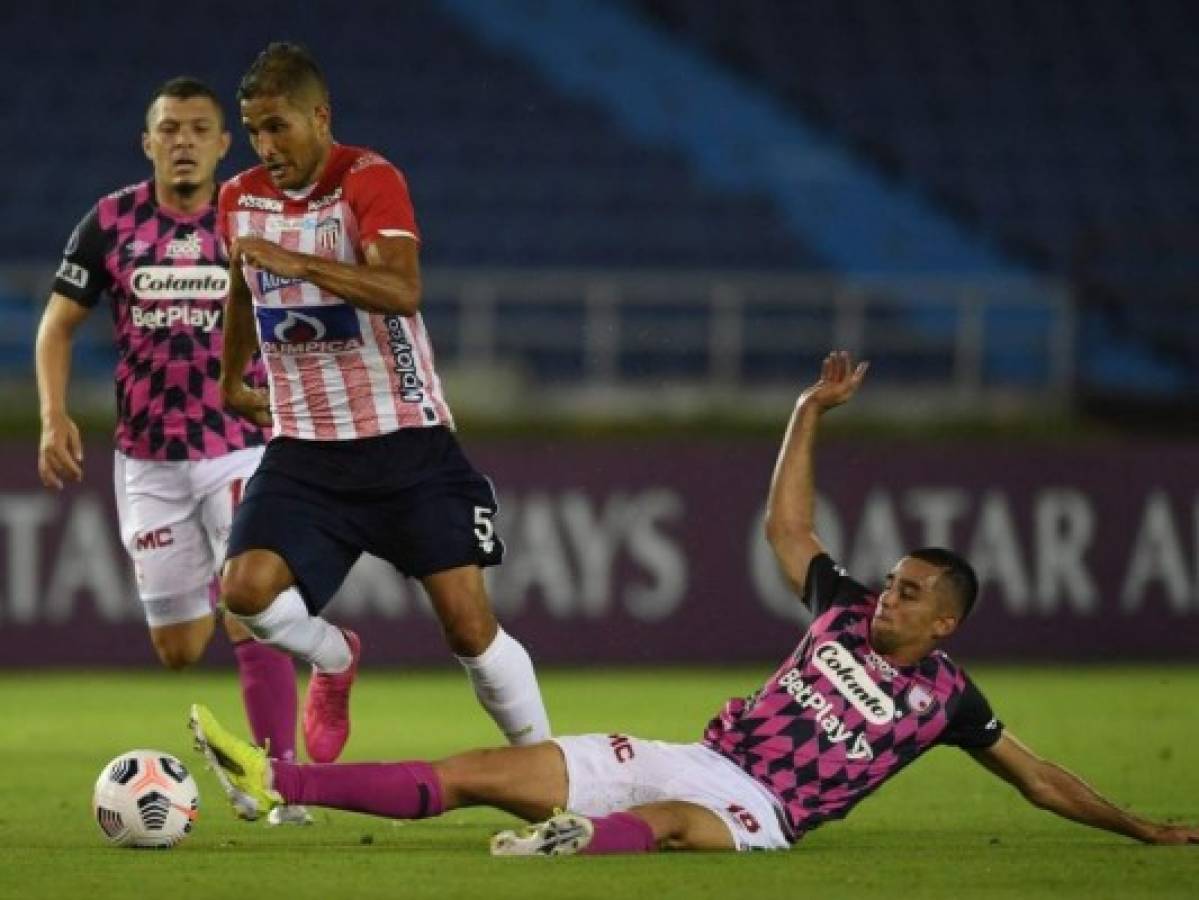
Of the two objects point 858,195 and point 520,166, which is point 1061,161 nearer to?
point 858,195

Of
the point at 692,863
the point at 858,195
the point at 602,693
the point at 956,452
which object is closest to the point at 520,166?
the point at 858,195

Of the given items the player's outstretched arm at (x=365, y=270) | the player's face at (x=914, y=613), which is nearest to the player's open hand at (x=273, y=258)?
the player's outstretched arm at (x=365, y=270)

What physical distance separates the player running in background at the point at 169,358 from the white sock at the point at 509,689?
1.37 metres

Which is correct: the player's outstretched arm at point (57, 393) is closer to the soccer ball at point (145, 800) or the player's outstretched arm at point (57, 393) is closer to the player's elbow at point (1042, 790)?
the soccer ball at point (145, 800)

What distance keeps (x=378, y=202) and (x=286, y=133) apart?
310 millimetres

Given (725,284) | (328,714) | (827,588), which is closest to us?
(827,588)

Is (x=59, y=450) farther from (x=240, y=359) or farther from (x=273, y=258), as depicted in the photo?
(x=273, y=258)

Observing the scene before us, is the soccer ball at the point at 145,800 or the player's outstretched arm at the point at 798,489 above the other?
the player's outstretched arm at the point at 798,489

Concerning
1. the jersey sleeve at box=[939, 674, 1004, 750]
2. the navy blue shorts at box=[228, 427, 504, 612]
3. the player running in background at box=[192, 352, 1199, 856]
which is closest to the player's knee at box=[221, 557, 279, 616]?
the navy blue shorts at box=[228, 427, 504, 612]

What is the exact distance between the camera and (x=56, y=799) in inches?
344

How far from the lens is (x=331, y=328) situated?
7.56 m

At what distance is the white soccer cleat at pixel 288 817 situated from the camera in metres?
7.93

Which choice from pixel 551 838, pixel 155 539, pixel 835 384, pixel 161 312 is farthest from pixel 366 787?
pixel 161 312

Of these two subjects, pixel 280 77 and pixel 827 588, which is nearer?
pixel 280 77
